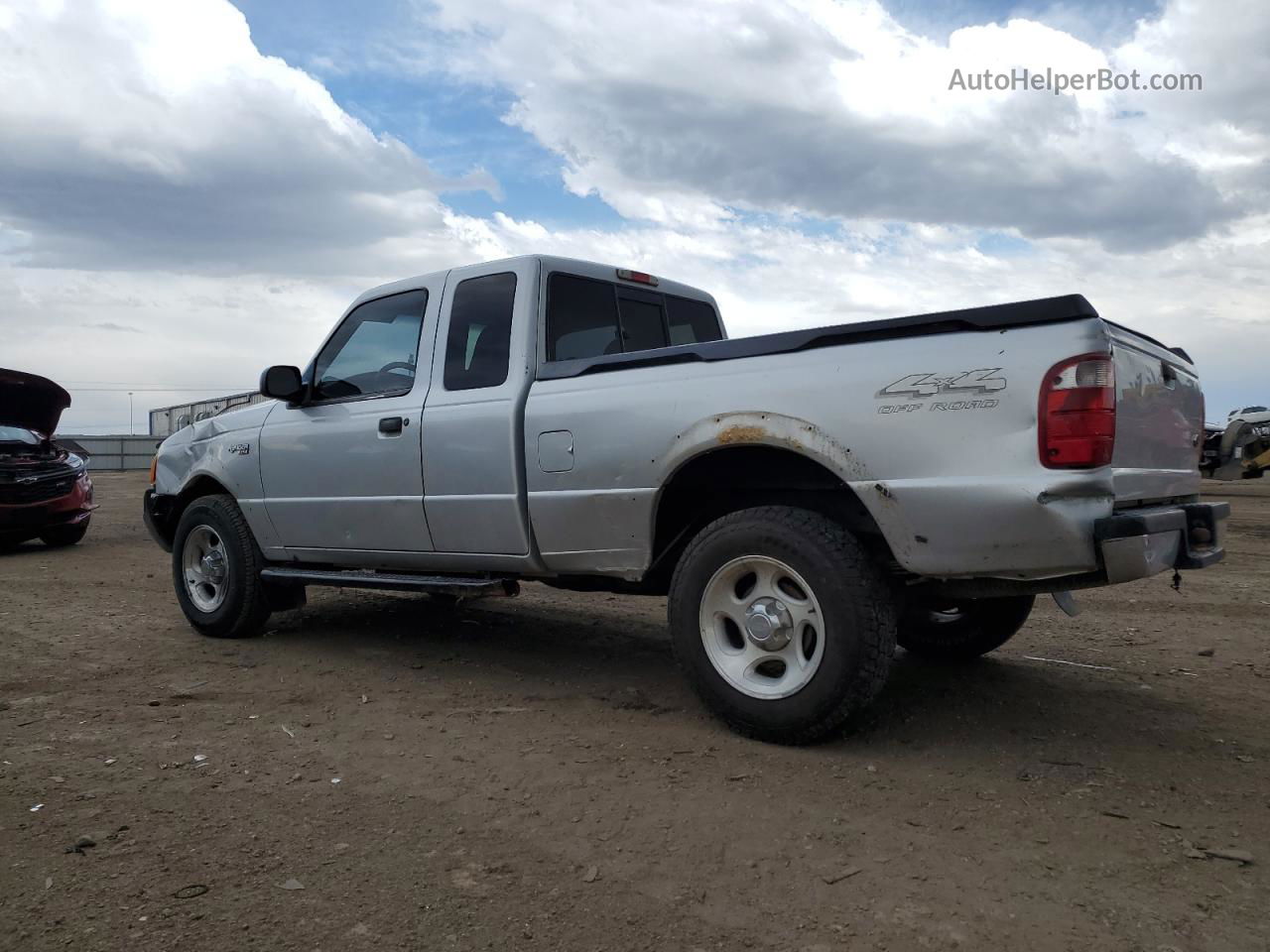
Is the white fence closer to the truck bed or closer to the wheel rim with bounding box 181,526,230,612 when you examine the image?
the wheel rim with bounding box 181,526,230,612

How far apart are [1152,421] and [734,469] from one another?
1.57 m

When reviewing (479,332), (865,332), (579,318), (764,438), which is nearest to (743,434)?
(764,438)

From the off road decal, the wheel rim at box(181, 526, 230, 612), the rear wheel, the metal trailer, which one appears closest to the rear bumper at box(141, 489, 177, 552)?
the wheel rim at box(181, 526, 230, 612)

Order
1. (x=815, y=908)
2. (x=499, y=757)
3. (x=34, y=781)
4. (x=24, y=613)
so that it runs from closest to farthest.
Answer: (x=815, y=908)
(x=34, y=781)
(x=499, y=757)
(x=24, y=613)

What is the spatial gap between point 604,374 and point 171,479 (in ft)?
12.3

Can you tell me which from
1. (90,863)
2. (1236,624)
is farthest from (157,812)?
(1236,624)

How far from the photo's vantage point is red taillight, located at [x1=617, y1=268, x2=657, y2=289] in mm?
5285

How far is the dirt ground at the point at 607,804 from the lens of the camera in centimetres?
246

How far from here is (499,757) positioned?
3711 millimetres

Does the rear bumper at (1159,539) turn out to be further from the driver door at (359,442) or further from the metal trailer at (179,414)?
the metal trailer at (179,414)

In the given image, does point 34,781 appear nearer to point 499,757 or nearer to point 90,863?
point 90,863

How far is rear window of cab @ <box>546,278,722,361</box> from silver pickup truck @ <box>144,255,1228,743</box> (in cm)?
1

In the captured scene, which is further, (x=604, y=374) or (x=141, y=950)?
(x=604, y=374)

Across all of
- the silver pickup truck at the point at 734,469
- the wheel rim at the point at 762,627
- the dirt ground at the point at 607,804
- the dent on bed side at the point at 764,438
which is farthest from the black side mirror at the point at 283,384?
the wheel rim at the point at 762,627
